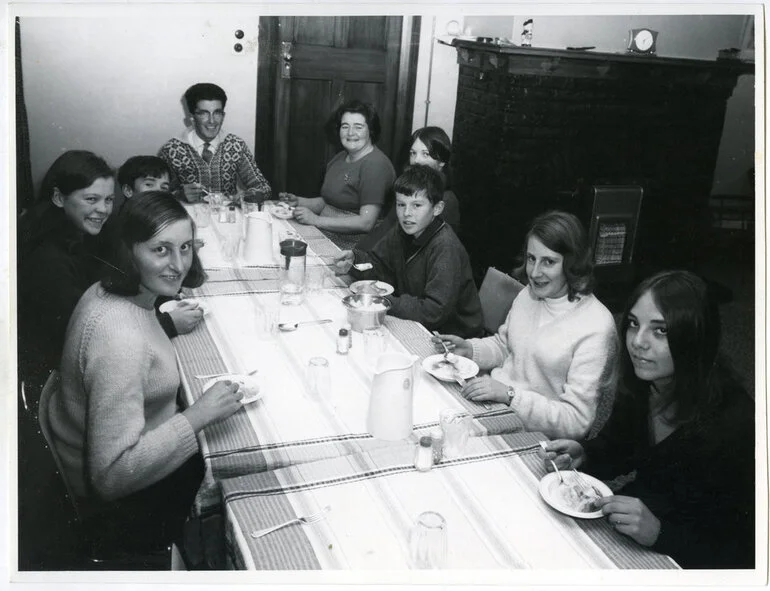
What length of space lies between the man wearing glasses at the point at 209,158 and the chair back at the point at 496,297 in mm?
1034

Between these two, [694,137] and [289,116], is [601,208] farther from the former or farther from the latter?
[289,116]

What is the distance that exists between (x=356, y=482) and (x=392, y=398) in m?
0.15

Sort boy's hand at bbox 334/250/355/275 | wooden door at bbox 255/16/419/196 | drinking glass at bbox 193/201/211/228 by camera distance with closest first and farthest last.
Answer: boy's hand at bbox 334/250/355/275 < drinking glass at bbox 193/201/211/228 < wooden door at bbox 255/16/419/196

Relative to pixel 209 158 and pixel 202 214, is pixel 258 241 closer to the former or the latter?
pixel 202 214

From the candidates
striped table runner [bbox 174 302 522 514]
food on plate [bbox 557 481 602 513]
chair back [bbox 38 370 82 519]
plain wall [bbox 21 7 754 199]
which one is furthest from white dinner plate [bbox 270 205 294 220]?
food on plate [bbox 557 481 602 513]

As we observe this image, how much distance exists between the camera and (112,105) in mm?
1581

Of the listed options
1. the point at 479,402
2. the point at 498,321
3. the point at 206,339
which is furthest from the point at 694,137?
the point at 206,339

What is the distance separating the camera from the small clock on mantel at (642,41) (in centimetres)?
246

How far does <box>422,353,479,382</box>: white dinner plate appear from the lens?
123 centimetres

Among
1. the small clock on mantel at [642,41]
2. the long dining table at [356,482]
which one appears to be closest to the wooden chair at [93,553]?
the long dining table at [356,482]

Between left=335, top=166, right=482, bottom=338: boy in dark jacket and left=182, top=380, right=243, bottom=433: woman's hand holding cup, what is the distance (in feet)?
2.07

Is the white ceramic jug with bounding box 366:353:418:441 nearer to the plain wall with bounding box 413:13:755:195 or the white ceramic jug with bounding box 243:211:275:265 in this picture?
the plain wall with bounding box 413:13:755:195

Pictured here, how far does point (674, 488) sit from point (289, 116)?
219cm

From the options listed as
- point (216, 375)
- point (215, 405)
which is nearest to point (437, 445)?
point (215, 405)
